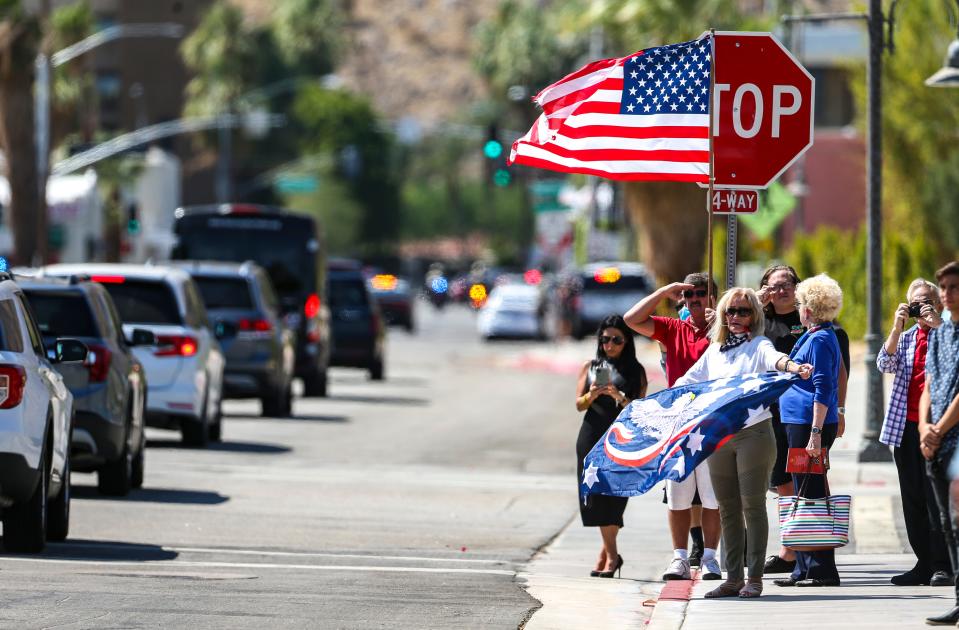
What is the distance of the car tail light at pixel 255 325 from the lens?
27.5 meters

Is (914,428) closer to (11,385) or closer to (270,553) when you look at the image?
(270,553)

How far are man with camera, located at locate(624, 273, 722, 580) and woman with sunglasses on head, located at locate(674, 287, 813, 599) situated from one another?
2.89ft

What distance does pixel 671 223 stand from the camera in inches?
2112

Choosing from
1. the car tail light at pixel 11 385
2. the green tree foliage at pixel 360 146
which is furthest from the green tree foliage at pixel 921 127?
the green tree foliage at pixel 360 146

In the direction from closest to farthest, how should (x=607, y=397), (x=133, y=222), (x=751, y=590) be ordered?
(x=751, y=590) < (x=607, y=397) < (x=133, y=222)

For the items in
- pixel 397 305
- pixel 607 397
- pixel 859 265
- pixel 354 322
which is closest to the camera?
→ pixel 607 397

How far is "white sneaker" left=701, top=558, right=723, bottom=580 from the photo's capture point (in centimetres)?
1239

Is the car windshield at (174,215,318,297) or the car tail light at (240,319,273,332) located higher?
the car windshield at (174,215,318,297)

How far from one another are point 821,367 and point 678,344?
1088mm

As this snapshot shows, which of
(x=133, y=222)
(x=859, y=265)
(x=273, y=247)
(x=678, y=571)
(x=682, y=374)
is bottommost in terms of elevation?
(x=678, y=571)

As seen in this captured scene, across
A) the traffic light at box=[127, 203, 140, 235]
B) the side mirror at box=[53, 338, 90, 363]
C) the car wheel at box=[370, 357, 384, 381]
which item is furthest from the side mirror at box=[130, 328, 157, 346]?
the traffic light at box=[127, 203, 140, 235]

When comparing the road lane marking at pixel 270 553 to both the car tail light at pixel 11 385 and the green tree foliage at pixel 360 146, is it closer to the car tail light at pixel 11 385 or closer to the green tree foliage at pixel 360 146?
the car tail light at pixel 11 385

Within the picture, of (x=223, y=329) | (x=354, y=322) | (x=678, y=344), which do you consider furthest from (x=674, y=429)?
(x=354, y=322)

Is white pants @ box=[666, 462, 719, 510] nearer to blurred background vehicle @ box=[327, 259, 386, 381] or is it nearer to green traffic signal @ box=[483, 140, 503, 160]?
blurred background vehicle @ box=[327, 259, 386, 381]
